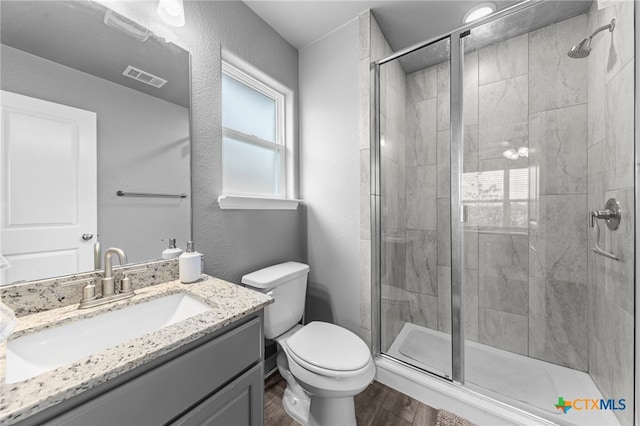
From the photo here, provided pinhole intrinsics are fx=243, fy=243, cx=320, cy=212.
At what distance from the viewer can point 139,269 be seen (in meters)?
1.04

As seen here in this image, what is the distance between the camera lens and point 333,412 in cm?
119

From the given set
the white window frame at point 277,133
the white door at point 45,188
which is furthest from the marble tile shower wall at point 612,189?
the white door at point 45,188

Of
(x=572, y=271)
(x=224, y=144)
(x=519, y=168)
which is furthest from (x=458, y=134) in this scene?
(x=224, y=144)

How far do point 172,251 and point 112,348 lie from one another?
602 millimetres

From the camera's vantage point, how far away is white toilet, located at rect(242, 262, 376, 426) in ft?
3.66

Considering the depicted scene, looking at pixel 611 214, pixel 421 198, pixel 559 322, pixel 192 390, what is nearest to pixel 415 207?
pixel 421 198

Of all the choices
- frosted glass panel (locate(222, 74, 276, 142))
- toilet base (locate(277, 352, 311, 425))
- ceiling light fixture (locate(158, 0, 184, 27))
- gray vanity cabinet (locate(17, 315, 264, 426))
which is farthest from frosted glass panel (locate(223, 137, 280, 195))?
toilet base (locate(277, 352, 311, 425))

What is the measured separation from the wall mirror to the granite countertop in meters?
0.21

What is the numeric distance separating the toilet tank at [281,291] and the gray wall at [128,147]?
1.53 ft

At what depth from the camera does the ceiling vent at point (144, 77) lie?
1.05 m

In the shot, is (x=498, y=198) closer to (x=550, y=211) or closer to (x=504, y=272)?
(x=550, y=211)

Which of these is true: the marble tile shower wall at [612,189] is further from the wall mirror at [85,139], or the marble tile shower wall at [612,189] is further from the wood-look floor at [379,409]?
the wall mirror at [85,139]

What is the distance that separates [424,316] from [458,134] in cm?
148

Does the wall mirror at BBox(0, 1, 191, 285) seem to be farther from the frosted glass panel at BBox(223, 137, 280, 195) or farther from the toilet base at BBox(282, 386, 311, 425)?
the toilet base at BBox(282, 386, 311, 425)
